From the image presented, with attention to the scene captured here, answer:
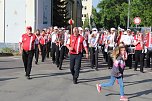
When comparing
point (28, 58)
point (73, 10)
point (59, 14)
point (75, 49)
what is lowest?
point (28, 58)

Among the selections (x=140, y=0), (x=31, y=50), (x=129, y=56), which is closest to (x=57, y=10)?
(x=140, y=0)

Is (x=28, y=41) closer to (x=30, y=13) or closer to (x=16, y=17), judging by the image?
(x=16, y=17)

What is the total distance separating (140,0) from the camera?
36438 millimetres

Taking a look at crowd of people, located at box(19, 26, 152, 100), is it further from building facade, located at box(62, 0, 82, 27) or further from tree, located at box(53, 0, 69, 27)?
building facade, located at box(62, 0, 82, 27)

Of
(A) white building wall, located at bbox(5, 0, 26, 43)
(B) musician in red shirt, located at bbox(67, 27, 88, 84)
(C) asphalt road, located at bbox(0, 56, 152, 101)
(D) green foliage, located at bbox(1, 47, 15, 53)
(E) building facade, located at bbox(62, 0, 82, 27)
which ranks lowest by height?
(C) asphalt road, located at bbox(0, 56, 152, 101)

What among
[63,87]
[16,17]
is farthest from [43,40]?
[16,17]

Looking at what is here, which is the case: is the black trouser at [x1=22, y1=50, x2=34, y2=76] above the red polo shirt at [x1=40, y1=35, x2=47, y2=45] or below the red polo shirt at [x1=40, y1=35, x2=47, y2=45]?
below

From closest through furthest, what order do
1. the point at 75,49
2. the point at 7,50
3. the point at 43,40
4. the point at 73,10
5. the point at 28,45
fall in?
the point at 75,49
the point at 28,45
the point at 43,40
the point at 7,50
the point at 73,10

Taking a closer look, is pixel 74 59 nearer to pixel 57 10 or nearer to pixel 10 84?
pixel 10 84

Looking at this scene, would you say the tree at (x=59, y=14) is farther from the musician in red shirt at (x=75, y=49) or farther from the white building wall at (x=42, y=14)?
the musician in red shirt at (x=75, y=49)

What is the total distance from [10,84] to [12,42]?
20.3m

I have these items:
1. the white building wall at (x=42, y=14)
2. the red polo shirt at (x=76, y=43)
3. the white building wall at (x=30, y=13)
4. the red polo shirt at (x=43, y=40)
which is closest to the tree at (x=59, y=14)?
the white building wall at (x=42, y=14)

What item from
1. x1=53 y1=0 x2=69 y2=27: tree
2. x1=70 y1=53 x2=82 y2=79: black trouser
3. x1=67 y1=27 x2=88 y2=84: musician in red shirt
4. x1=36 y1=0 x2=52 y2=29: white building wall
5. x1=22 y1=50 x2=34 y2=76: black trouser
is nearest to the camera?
x1=70 y1=53 x2=82 y2=79: black trouser

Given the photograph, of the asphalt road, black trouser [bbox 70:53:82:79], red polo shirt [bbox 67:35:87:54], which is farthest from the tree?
black trouser [bbox 70:53:82:79]
